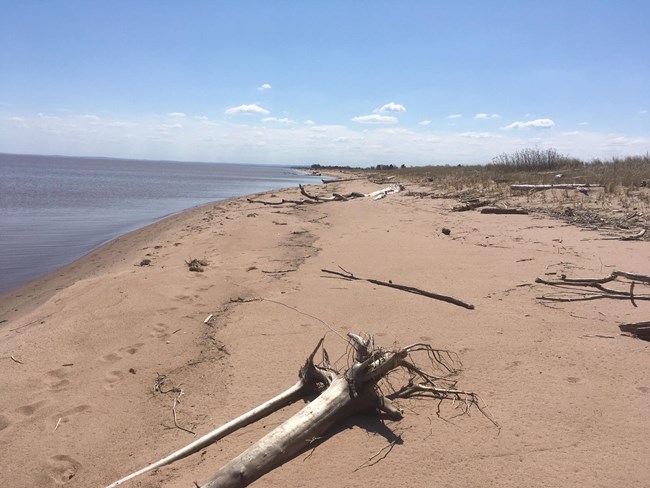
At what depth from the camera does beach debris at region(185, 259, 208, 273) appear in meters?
6.79

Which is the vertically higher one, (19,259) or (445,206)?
(445,206)

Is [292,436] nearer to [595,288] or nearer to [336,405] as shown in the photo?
[336,405]

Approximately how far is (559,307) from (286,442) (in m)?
3.29

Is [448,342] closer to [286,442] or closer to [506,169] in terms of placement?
[286,442]

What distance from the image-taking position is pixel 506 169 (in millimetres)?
25484

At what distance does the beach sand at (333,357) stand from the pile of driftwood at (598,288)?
0.12 metres

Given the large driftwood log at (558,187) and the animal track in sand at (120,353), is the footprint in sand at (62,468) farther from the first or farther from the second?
the large driftwood log at (558,187)

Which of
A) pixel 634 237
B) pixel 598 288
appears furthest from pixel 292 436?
pixel 634 237

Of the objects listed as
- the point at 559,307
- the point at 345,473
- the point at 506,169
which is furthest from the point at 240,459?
the point at 506,169

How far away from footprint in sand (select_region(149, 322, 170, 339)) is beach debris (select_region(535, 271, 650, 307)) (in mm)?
3872

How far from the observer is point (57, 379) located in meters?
Answer: 3.80

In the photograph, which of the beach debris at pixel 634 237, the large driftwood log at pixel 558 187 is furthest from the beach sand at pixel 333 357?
the large driftwood log at pixel 558 187

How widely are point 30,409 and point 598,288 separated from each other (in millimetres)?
5373

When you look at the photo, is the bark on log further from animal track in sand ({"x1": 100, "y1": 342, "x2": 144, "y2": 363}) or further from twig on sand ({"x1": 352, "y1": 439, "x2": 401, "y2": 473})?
animal track in sand ({"x1": 100, "y1": 342, "x2": 144, "y2": 363})
